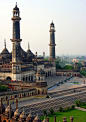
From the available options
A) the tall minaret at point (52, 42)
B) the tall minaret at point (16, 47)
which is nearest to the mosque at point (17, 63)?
the tall minaret at point (16, 47)

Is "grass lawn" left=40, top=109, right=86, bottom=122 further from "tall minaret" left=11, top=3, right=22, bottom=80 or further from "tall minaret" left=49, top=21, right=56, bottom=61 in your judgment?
"tall minaret" left=49, top=21, right=56, bottom=61

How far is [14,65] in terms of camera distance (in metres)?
35.7

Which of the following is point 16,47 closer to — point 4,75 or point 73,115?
point 4,75

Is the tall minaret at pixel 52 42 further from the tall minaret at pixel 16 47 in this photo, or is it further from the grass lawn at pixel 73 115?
the grass lawn at pixel 73 115

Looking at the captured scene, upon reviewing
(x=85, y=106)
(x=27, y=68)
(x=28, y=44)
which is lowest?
(x=85, y=106)

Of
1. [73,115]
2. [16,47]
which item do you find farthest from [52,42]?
[73,115]

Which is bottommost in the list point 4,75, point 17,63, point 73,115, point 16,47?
point 73,115

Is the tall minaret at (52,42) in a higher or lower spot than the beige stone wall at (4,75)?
higher

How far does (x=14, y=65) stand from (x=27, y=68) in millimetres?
4646

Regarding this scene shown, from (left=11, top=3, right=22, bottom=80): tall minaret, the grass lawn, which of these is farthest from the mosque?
the grass lawn

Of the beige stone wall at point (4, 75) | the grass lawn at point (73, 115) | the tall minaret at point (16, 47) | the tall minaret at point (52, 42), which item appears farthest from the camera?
the tall minaret at point (52, 42)

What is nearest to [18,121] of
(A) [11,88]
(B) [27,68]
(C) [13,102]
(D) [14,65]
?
A: (C) [13,102]

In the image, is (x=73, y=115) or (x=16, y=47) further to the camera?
(x=16, y=47)

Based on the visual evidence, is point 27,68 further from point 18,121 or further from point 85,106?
point 18,121
